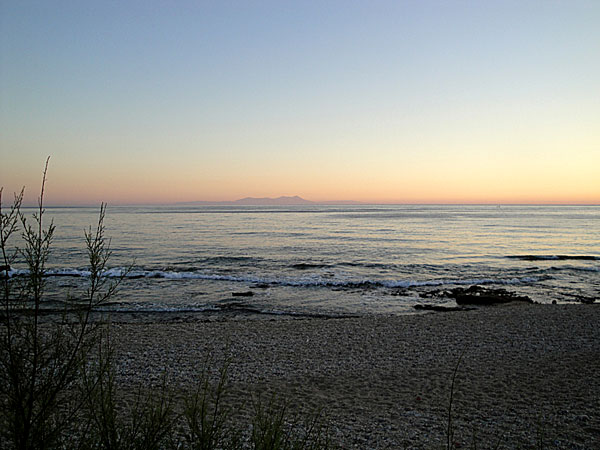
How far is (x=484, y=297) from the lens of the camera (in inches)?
687

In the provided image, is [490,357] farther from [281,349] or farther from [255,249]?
[255,249]

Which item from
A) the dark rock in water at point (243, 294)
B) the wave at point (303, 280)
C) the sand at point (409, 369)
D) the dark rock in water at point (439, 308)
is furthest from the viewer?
the wave at point (303, 280)

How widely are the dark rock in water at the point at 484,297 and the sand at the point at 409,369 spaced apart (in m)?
3.32

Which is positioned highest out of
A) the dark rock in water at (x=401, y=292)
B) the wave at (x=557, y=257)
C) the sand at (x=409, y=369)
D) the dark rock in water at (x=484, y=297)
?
the sand at (x=409, y=369)

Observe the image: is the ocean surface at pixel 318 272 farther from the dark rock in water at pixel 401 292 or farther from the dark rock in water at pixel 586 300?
the dark rock in water at pixel 586 300

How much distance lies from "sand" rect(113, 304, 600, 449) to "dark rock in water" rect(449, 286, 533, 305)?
332 centimetres

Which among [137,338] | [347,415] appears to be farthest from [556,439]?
[137,338]

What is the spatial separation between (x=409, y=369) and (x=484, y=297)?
1035cm

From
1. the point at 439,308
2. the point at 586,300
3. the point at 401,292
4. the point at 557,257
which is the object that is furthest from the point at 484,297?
the point at 557,257

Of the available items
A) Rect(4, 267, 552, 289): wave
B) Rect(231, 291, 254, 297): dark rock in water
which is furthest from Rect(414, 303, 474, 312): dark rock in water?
Rect(231, 291, 254, 297): dark rock in water

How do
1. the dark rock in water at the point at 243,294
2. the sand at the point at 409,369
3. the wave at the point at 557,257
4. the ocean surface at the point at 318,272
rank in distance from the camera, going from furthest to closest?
1. the wave at the point at 557,257
2. the dark rock in water at the point at 243,294
3. the ocean surface at the point at 318,272
4. the sand at the point at 409,369

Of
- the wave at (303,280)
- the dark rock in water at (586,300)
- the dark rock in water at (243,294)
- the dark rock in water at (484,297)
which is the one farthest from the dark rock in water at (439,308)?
the dark rock in water at (243,294)

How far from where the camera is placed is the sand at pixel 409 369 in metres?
6.07

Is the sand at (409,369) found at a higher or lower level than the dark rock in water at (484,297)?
higher
